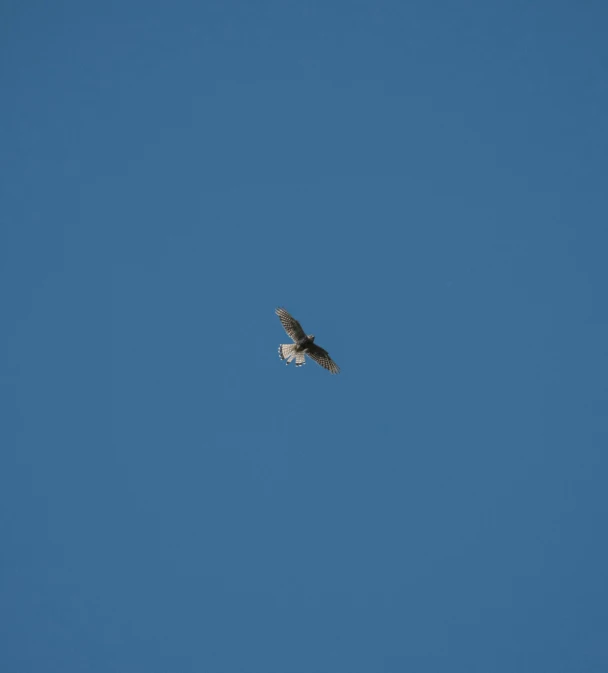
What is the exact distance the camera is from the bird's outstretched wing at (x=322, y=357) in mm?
26859

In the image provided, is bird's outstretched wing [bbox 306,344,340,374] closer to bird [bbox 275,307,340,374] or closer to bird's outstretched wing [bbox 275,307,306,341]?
bird [bbox 275,307,340,374]

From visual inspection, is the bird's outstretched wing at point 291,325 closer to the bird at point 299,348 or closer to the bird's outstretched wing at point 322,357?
the bird at point 299,348

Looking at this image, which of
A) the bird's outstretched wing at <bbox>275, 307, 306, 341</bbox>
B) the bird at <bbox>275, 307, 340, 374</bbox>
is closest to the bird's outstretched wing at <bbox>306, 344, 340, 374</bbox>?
the bird at <bbox>275, 307, 340, 374</bbox>

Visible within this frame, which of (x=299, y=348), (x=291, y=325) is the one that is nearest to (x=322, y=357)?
(x=299, y=348)

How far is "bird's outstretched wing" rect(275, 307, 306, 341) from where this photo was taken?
1025 inches

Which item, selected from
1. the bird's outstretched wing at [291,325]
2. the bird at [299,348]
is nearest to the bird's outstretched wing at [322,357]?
the bird at [299,348]

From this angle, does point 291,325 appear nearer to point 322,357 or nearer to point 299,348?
point 299,348

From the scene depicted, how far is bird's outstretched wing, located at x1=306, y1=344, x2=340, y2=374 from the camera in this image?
26.9m

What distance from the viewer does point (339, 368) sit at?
27641mm

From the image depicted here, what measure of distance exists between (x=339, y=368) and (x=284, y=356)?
158 centimetres

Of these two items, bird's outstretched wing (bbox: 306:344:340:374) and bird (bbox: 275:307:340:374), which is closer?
bird (bbox: 275:307:340:374)

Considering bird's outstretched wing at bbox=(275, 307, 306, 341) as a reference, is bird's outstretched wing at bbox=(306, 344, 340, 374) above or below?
below

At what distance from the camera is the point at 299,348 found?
87.6 ft

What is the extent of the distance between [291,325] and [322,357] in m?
1.40
